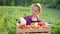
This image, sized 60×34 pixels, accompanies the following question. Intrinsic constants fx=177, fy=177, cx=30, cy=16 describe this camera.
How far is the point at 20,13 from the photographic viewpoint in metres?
3.28

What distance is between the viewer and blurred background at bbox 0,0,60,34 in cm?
329

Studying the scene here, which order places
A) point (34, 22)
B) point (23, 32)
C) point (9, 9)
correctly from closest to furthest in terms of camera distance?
point (23, 32) < point (34, 22) < point (9, 9)

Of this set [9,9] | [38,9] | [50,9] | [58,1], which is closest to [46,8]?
[50,9]

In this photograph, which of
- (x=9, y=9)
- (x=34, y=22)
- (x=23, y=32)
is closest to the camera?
(x=23, y=32)

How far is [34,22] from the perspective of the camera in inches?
93.7

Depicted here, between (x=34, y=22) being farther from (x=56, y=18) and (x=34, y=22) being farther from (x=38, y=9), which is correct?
(x=56, y=18)

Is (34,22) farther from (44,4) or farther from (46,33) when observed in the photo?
(44,4)

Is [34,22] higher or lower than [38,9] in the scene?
lower

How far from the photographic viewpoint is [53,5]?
3.45 m

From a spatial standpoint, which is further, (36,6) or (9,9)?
(9,9)

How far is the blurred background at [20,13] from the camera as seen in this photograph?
329cm

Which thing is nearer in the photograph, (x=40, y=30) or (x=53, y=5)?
(x=40, y=30)

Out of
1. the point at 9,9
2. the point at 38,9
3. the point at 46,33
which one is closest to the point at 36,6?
the point at 38,9

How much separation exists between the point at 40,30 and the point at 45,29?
0.07 metres
